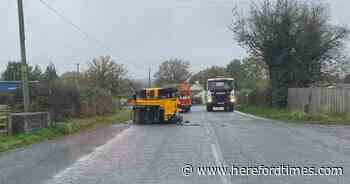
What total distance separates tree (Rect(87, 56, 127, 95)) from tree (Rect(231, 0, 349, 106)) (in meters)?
39.6

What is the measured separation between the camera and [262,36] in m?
43.5

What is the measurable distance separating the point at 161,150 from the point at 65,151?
291 cm

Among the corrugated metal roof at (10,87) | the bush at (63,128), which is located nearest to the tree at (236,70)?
the corrugated metal roof at (10,87)

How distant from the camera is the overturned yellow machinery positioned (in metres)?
29.6

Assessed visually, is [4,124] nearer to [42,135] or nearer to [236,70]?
[42,135]

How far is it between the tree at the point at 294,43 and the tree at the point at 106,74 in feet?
130

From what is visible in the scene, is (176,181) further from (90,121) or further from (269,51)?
(269,51)

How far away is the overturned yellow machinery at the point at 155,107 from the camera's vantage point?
29609 millimetres

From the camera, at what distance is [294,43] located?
42.0 metres

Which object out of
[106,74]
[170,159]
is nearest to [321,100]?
[170,159]

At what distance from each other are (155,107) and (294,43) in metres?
17.2

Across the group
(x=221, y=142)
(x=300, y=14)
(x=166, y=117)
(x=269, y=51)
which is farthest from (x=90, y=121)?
(x=300, y=14)

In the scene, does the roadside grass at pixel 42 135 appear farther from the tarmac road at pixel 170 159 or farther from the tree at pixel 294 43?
the tree at pixel 294 43

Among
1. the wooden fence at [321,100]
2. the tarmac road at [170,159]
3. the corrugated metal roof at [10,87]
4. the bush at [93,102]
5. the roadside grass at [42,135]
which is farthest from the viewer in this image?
the bush at [93,102]
